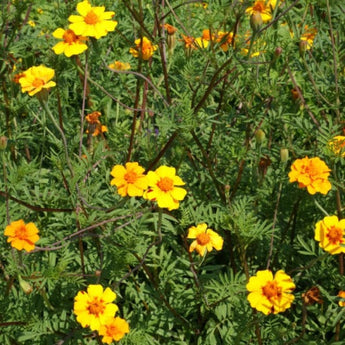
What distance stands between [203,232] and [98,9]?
0.71 metres

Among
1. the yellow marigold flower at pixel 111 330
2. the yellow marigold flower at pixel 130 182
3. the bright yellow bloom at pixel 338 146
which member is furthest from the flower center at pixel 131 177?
the bright yellow bloom at pixel 338 146

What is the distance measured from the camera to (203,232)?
1536 mm

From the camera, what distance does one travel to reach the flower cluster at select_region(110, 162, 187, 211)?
1401mm

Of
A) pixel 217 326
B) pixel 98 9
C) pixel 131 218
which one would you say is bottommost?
pixel 217 326

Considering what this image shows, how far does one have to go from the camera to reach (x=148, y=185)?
4.68ft

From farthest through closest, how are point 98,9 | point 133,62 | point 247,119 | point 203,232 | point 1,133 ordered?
1. point 133,62
2. point 1,133
3. point 247,119
4. point 98,9
5. point 203,232

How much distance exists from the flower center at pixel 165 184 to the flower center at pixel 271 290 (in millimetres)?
346

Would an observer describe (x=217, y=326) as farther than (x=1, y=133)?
No

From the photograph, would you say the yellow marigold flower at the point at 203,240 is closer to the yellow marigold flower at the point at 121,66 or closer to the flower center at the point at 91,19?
the flower center at the point at 91,19

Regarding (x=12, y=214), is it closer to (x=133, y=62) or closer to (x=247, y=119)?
(x=247, y=119)

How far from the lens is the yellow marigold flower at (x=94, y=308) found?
4.40 feet

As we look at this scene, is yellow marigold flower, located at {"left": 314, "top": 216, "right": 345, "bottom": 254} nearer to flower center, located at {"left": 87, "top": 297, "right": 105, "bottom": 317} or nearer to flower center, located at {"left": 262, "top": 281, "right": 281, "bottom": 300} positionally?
flower center, located at {"left": 262, "top": 281, "right": 281, "bottom": 300}

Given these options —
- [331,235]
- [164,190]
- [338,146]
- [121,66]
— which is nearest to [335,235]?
[331,235]

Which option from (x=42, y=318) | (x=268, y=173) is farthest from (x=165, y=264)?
(x=268, y=173)
